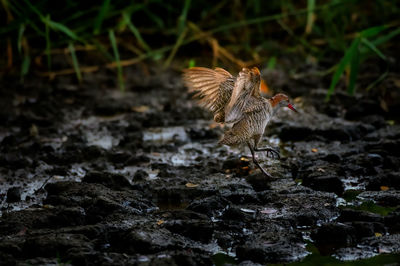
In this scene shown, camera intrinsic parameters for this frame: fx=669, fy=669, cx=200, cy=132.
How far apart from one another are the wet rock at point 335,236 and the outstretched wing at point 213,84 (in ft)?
3.77

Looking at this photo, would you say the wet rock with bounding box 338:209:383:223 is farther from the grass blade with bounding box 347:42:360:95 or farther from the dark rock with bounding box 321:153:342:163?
the grass blade with bounding box 347:42:360:95

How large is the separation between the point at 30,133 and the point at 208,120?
5.22ft

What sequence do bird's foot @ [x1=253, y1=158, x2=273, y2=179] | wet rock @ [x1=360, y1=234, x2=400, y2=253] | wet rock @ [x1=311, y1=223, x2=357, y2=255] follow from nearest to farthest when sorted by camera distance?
wet rock @ [x1=360, y1=234, x2=400, y2=253]
wet rock @ [x1=311, y1=223, x2=357, y2=255]
bird's foot @ [x1=253, y1=158, x2=273, y2=179]

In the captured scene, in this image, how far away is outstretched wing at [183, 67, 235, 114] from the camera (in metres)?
4.14

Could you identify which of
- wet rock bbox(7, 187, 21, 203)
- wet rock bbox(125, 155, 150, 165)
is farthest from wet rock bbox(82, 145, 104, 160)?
wet rock bbox(7, 187, 21, 203)

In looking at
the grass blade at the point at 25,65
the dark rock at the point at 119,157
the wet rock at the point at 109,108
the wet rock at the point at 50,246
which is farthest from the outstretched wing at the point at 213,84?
the grass blade at the point at 25,65

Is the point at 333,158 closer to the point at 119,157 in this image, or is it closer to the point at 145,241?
the point at 119,157

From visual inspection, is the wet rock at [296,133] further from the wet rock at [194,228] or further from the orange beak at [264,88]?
the wet rock at [194,228]

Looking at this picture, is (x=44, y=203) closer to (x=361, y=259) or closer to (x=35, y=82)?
(x=361, y=259)

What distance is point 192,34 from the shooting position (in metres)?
7.87

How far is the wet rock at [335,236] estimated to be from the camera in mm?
3281

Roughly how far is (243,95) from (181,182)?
2.43ft

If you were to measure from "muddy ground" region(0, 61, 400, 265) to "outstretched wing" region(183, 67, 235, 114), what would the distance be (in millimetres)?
525

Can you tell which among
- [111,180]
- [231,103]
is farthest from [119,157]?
[231,103]
